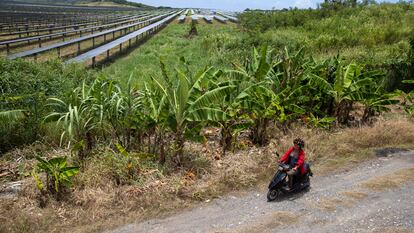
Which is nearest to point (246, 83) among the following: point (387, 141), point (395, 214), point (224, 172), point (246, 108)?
point (246, 108)

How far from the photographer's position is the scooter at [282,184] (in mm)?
5377

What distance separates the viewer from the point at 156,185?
541 cm

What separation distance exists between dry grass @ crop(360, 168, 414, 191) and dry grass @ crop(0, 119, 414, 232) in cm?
6

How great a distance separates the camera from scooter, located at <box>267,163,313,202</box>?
212 inches

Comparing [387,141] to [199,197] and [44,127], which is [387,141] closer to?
[199,197]

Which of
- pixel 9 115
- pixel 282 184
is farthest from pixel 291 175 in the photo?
pixel 9 115

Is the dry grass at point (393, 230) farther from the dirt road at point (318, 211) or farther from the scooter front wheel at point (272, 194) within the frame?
the scooter front wheel at point (272, 194)

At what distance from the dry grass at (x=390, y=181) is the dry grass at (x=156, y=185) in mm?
60

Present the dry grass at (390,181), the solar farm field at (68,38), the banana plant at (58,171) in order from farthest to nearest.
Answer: the solar farm field at (68,38), the dry grass at (390,181), the banana plant at (58,171)

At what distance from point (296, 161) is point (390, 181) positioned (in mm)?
1588

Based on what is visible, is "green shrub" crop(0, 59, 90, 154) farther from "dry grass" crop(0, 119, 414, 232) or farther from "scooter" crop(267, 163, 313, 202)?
"scooter" crop(267, 163, 313, 202)

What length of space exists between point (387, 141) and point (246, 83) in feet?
9.91

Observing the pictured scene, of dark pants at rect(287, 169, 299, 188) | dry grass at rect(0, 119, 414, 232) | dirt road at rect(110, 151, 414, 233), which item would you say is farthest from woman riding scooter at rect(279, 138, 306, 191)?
dry grass at rect(0, 119, 414, 232)

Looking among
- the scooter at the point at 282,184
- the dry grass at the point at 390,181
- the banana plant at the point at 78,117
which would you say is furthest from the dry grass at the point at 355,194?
the banana plant at the point at 78,117
